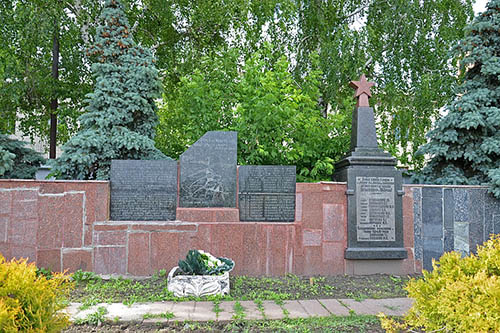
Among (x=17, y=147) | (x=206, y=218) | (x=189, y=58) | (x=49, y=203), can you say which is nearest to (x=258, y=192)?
(x=206, y=218)

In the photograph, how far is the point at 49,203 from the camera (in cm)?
577

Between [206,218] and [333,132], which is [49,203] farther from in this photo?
[333,132]

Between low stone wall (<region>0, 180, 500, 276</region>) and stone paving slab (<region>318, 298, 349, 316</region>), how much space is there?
4.44 feet

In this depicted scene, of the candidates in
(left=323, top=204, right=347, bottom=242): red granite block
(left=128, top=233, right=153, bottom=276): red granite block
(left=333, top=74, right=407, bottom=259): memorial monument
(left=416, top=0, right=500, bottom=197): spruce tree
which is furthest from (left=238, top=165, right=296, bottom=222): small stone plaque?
(left=416, top=0, right=500, bottom=197): spruce tree

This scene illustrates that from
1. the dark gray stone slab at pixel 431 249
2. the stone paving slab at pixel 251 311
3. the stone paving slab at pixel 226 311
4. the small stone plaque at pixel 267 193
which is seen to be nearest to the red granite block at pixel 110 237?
the small stone plaque at pixel 267 193

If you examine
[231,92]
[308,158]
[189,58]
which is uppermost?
[189,58]

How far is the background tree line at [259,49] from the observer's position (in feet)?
34.6

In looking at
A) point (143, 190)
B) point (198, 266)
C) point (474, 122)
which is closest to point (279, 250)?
point (198, 266)

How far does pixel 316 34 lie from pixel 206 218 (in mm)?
8943

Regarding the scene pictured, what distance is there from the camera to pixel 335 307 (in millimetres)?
4457

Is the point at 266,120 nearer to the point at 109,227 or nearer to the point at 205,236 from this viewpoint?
the point at 205,236

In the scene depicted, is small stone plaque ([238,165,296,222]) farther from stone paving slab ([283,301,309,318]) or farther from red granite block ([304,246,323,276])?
stone paving slab ([283,301,309,318])

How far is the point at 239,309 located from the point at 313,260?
7.12 ft

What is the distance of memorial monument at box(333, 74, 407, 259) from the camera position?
6.20 metres
